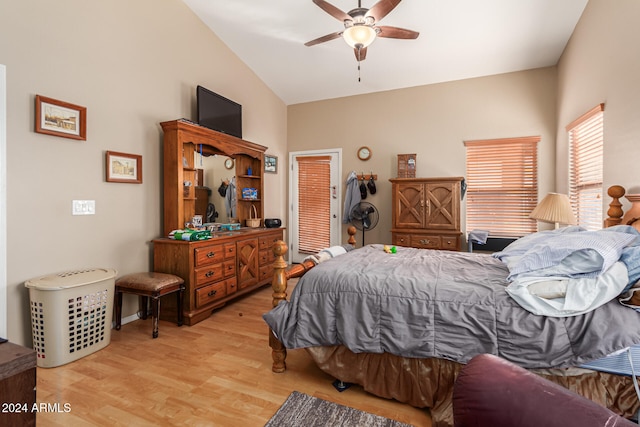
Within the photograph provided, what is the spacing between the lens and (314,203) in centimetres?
563

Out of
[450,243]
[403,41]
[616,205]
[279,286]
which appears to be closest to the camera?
[279,286]

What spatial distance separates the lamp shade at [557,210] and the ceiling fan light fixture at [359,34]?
2296mm

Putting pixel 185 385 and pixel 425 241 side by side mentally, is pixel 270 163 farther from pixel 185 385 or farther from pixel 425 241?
pixel 185 385

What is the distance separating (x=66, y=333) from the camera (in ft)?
7.48

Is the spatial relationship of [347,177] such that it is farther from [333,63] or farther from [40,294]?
[40,294]

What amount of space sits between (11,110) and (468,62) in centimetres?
475

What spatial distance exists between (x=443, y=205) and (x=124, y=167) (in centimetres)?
373

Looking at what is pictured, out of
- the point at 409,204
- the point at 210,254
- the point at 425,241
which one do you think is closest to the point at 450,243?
the point at 425,241

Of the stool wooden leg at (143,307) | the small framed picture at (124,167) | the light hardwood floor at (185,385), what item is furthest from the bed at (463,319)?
the small framed picture at (124,167)

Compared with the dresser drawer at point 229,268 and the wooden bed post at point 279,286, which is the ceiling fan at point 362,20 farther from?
the dresser drawer at point 229,268

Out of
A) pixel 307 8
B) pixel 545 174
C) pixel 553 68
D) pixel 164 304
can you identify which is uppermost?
pixel 307 8

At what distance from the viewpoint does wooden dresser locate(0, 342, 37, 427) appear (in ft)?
2.52

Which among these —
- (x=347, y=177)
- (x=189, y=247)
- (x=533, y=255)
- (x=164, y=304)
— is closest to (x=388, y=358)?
(x=533, y=255)

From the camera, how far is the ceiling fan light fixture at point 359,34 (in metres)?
2.62
